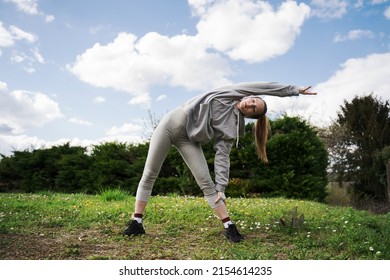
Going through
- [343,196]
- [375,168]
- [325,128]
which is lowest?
[343,196]

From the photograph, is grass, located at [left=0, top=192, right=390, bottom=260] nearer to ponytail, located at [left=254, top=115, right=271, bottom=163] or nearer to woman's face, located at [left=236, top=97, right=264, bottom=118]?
ponytail, located at [left=254, top=115, right=271, bottom=163]

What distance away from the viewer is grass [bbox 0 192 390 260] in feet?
13.3

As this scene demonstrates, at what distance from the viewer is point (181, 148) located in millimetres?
4617

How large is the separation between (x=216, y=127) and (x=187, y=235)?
140cm

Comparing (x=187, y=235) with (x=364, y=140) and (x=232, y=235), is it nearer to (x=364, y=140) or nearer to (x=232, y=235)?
(x=232, y=235)

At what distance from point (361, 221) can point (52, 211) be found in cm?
481

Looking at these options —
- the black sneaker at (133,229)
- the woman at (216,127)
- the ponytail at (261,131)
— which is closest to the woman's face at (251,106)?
the woman at (216,127)

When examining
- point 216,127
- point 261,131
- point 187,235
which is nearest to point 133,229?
point 187,235

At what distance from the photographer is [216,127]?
4480mm

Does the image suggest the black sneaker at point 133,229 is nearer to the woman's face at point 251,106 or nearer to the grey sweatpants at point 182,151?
the grey sweatpants at point 182,151

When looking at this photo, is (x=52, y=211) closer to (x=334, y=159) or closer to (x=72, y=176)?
(x=72, y=176)

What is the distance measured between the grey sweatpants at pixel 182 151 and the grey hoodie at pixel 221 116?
91 mm

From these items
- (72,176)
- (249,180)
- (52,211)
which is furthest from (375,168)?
(52,211)

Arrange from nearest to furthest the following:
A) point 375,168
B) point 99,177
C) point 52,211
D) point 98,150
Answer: point 52,211 → point 99,177 → point 98,150 → point 375,168
